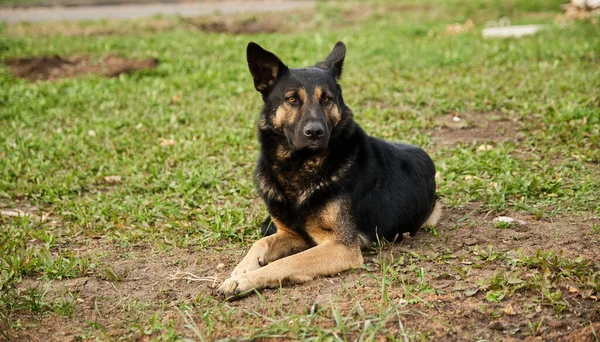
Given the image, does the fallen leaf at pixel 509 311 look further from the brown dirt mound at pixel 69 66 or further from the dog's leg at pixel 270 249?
the brown dirt mound at pixel 69 66

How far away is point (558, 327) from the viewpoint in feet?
11.9

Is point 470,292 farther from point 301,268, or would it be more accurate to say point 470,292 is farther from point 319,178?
point 319,178

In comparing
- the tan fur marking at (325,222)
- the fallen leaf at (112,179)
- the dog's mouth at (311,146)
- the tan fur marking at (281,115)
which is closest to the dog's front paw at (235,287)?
the tan fur marking at (325,222)

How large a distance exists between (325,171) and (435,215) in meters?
1.37

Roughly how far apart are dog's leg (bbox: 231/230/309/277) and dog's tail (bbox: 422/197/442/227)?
1262 mm

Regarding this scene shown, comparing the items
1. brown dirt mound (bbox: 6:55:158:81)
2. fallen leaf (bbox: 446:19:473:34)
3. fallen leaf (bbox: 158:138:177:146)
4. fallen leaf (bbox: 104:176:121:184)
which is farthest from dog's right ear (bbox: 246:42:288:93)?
fallen leaf (bbox: 446:19:473:34)

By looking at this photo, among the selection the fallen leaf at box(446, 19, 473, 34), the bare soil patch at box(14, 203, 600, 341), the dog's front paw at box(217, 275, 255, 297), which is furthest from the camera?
the fallen leaf at box(446, 19, 473, 34)

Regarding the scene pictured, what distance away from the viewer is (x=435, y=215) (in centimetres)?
571

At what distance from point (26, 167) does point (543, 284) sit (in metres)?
6.12

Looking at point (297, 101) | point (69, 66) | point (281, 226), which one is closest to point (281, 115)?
point (297, 101)

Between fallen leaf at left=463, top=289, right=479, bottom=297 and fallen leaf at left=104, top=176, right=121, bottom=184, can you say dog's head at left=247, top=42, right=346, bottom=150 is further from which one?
fallen leaf at left=104, top=176, right=121, bottom=184

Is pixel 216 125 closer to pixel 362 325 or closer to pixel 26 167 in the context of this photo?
pixel 26 167

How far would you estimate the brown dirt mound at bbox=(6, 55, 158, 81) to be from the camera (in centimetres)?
1165

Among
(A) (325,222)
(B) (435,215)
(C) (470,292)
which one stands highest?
(A) (325,222)
